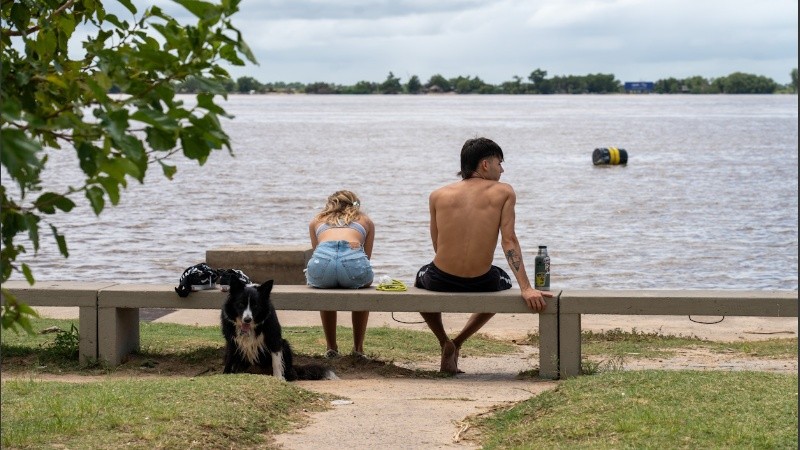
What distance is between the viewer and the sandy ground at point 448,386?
6938mm

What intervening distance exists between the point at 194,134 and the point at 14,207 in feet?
2.57

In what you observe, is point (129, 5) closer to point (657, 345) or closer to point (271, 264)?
point (657, 345)

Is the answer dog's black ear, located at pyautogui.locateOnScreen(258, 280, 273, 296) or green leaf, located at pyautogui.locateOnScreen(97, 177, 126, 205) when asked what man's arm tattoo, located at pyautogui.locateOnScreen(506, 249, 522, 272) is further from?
green leaf, located at pyautogui.locateOnScreen(97, 177, 126, 205)

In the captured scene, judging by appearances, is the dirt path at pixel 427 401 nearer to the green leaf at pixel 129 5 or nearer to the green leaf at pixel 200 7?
the green leaf at pixel 129 5

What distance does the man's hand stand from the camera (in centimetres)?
890

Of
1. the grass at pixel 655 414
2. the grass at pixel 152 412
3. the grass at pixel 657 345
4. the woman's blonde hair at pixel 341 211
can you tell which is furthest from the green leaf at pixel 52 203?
the grass at pixel 657 345

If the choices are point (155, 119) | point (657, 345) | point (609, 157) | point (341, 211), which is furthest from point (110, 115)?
point (609, 157)

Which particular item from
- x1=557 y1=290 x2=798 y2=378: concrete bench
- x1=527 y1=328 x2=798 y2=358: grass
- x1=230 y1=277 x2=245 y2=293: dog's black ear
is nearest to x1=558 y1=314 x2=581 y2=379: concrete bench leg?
x1=557 y1=290 x2=798 y2=378: concrete bench

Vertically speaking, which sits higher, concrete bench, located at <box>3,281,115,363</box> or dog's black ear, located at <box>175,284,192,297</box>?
dog's black ear, located at <box>175,284,192,297</box>

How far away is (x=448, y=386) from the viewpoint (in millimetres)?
8891

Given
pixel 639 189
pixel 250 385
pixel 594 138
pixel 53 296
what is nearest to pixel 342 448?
pixel 250 385

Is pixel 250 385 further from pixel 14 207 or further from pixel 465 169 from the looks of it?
pixel 14 207

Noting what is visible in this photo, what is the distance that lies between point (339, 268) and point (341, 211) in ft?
2.48

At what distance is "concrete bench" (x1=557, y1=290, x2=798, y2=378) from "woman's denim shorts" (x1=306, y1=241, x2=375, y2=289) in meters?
1.57
